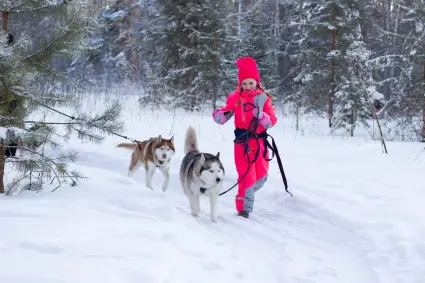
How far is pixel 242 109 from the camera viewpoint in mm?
5582

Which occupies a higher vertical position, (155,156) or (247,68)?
(247,68)

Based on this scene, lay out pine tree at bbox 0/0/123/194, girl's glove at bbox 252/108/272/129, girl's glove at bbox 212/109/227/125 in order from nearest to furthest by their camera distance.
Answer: pine tree at bbox 0/0/123/194, girl's glove at bbox 252/108/272/129, girl's glove at bbox 212/109/227/125

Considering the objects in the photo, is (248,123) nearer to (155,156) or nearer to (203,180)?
(203,180)

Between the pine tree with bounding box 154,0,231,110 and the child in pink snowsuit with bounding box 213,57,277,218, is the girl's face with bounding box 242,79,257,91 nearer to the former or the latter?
the child in pink snowsuit with bounding box 213,57,277,218

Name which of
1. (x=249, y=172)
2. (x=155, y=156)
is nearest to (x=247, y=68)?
(x=249, y=172)

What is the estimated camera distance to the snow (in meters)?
3.09

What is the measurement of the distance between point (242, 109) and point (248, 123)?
0.20 metres

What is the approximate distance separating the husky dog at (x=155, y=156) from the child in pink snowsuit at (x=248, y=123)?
1.45m

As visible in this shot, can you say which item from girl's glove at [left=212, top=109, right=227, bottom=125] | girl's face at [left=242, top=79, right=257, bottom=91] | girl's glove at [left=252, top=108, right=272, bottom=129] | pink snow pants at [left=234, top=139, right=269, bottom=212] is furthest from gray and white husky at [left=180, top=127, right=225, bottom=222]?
girl's face at [left=242, top=79, right=257, bottom=91]

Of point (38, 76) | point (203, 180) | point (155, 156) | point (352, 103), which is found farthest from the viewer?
point (352, 103)

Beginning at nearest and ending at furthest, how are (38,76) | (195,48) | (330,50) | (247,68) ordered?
(38,76) < (247,68) < (330,50) < (195,48)

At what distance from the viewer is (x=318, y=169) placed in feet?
24.4

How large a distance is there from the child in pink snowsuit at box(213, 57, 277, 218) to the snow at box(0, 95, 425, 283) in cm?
35

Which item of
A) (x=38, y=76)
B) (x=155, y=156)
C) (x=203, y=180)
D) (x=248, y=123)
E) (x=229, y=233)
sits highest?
(x=38, y=76)
